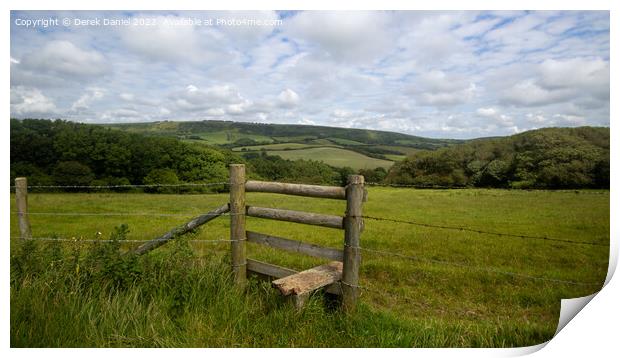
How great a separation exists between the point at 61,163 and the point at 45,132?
2.99ft

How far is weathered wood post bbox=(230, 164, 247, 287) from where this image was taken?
4.96 meters

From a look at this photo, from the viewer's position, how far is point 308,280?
4277 millimetres

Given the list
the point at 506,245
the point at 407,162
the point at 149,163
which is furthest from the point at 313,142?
the point at 506,245

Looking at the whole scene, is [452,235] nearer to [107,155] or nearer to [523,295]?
[523,295]

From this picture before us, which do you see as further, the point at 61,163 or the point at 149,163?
the point at 149,163

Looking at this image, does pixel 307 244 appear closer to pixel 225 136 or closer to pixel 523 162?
pixel 523 162

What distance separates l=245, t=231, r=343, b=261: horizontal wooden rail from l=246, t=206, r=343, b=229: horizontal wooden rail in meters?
0.30

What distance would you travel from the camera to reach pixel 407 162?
19.5 m

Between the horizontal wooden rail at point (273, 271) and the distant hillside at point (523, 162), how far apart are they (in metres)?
10.5

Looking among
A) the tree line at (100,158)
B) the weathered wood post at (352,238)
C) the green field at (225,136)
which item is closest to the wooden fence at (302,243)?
the weathered wood post at (352,238)

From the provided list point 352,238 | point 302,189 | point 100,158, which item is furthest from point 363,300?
point 100,158

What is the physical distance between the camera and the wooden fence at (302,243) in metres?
4.27

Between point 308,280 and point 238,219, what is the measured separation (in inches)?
54.4

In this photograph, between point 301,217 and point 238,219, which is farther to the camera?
point 238,219
